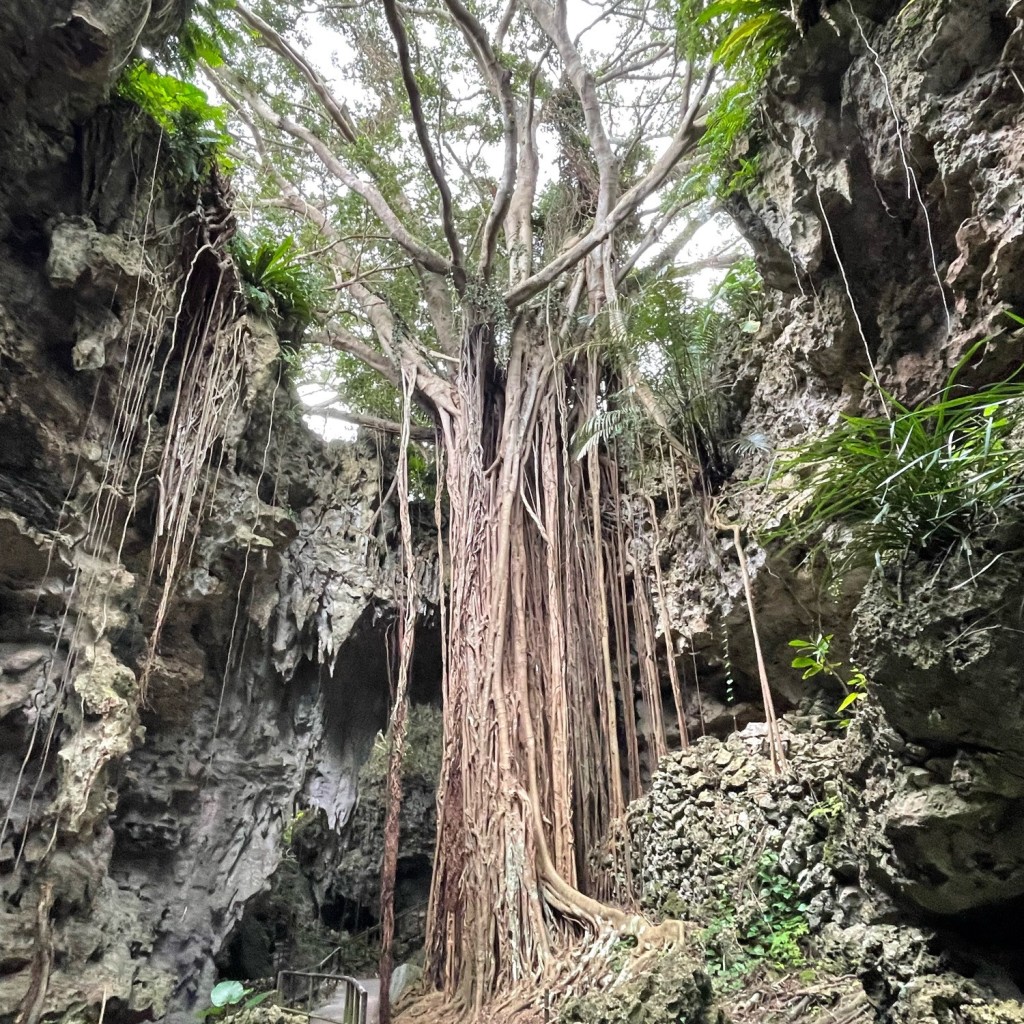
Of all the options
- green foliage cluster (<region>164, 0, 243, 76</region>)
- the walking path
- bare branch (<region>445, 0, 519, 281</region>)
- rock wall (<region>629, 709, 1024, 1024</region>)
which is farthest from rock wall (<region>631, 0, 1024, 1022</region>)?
green foliage cluster (<region>164, 0, 243, 76</region>)

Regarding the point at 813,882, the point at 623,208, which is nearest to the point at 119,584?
the point at 813,882

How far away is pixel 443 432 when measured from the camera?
17.2ft

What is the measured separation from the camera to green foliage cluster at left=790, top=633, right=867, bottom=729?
2.60m

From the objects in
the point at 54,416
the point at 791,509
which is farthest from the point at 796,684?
the point at 54,416

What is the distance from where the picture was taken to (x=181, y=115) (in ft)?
12.3

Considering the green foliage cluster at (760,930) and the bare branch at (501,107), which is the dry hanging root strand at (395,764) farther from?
the green foliage cluster at (760,930)

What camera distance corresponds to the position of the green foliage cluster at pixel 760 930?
2652 millimetres

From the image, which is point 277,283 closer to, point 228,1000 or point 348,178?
point 348,178

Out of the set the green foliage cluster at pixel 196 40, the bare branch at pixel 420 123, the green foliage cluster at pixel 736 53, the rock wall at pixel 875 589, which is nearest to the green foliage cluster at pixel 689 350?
the rock wall at pixel 875 589

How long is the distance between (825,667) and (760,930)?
107cm

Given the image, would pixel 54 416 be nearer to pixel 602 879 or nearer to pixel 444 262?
pixel 444 262

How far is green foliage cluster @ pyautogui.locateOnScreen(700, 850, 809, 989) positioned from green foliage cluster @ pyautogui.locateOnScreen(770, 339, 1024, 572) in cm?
163

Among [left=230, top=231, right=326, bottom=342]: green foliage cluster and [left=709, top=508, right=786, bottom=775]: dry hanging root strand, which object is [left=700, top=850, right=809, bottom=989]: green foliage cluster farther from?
[left=230, top=231, right=326, bottom=342]: green foliage cluster

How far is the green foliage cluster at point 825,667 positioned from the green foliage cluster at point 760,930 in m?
0.71
